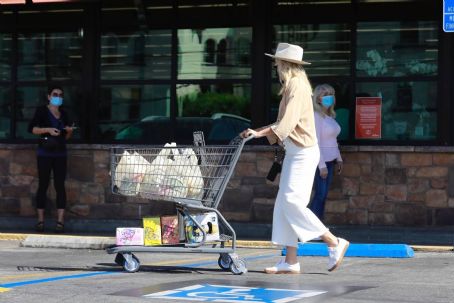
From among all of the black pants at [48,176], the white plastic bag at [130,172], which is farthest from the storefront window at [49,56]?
the white plastic bag at [130,172]

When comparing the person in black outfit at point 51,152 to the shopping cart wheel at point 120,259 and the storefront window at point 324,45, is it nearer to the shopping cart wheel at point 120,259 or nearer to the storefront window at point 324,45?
the storefront window at point 324,45

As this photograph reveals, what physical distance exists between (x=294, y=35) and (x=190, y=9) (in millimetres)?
1553

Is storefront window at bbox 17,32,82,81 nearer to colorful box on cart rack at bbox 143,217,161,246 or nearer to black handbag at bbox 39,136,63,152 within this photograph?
black handbag at bbox 39,136,63,152

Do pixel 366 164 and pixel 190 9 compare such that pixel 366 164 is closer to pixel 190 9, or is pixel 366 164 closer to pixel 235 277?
pixel 190 9

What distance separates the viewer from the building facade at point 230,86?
14188 millimetres

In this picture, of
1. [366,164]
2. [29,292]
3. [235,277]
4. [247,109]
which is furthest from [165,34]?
[29,292]

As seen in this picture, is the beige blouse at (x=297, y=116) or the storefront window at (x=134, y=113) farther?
the storefront window at (x=134, y=113)

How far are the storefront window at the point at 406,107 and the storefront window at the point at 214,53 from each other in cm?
169

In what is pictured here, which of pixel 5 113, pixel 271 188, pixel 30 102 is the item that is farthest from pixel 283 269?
pixel 5 113

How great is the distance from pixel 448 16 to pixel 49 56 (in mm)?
6505

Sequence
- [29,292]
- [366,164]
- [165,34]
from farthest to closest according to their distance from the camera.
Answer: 1. [165,34]
2. [366,164]
3. [29,292]

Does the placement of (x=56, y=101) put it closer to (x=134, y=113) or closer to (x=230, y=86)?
(x=134, y=113)

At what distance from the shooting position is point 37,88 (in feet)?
51.6

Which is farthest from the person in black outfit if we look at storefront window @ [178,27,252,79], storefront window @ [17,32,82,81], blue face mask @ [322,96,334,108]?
blue face mask @ [322,96,334,108]
